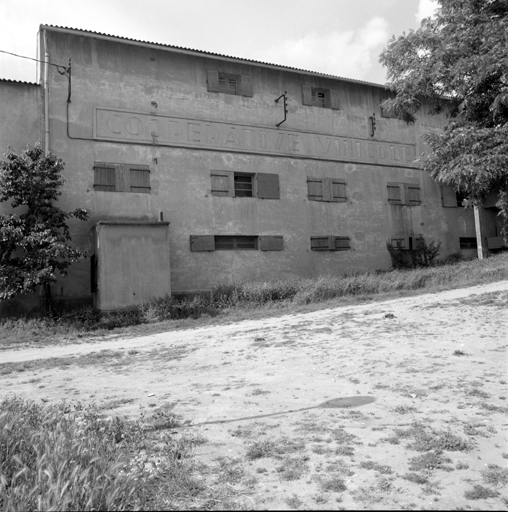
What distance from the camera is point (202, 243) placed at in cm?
1833

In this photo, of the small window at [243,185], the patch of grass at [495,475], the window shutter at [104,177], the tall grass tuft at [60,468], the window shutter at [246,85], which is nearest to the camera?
the tall grass tuft at [60,468]

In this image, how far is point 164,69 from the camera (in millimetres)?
18875

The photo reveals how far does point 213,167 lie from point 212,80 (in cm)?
350

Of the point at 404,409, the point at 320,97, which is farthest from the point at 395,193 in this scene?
the point at 404,409

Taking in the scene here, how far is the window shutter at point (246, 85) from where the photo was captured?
20094 mm

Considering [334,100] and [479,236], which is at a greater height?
[334,100]

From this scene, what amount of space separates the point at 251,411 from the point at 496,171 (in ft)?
33.3

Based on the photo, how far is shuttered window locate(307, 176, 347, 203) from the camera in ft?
67.5

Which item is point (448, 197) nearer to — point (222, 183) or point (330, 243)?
Result: point (330, 243)

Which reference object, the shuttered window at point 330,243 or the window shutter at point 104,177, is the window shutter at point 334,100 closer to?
the shuttered window at point 330,243

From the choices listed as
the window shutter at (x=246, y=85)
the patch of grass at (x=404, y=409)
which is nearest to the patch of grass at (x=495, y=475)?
the patch of grass at (x=404, y=409)

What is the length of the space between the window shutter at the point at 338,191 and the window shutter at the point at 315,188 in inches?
23.8

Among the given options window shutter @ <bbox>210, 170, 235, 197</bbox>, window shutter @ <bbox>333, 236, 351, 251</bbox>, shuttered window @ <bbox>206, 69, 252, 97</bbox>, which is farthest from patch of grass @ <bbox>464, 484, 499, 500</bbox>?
shuttered window @ <bbox>206, 69, 252, 97</bbox>

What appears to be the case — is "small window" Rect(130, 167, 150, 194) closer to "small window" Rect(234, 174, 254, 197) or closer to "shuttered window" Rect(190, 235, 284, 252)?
"shuttered window" Rect(190, 235, 284, 252)
